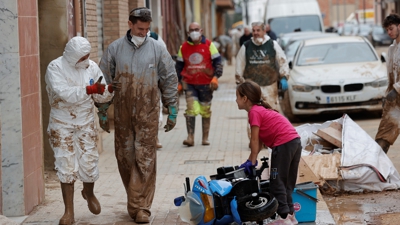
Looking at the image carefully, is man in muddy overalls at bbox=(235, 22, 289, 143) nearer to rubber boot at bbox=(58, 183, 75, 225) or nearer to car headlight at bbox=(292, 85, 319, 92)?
car headlight at bbox=(292, 85, 319, 92)

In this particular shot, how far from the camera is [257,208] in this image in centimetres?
612

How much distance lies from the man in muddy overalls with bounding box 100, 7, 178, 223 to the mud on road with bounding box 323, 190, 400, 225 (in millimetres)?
1772

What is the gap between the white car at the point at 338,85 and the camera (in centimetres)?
1437

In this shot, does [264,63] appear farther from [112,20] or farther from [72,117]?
[72,117]

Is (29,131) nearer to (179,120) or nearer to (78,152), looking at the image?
(78,152)

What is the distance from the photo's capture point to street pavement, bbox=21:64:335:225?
23.9 feet

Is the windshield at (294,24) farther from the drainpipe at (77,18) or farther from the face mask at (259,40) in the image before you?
the drainpipe at (77,18)

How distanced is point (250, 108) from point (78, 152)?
5.03 ft

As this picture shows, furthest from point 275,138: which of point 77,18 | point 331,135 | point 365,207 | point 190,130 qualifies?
point 190,130

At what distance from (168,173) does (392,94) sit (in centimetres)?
276

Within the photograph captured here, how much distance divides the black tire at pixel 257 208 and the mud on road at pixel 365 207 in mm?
1365

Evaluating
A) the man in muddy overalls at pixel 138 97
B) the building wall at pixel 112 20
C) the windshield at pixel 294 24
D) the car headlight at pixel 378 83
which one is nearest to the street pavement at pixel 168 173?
the man in muddy overalls at pixel 138 97

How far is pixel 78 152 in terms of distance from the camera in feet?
22.8

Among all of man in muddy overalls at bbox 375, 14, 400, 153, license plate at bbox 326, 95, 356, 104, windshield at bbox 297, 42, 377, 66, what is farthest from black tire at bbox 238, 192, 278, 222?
windshield at bbox 297, 42, 377, 66
